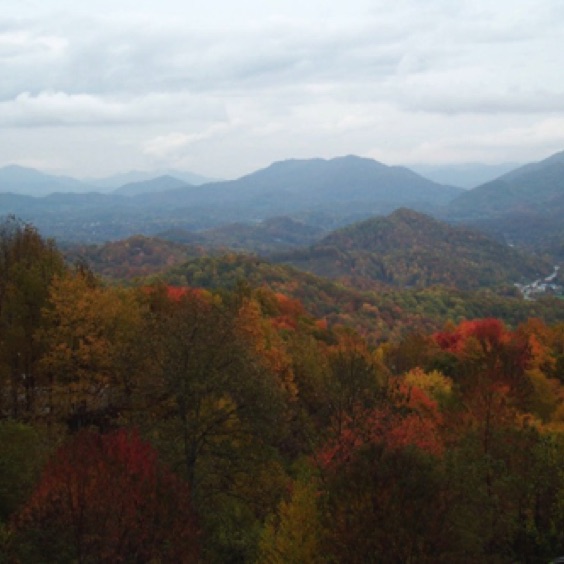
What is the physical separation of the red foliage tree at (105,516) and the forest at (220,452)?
41mm

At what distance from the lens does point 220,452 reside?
798 inches

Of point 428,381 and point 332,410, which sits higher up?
point 332,410

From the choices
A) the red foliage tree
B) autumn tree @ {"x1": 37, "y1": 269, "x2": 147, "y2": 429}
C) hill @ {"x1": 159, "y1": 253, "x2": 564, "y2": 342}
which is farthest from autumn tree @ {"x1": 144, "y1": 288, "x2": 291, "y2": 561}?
hill @ {"x1": 159, "y1": 253, "x2": 564, "y2": 342}

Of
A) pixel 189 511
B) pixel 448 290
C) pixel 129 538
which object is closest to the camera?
pixel 129 538

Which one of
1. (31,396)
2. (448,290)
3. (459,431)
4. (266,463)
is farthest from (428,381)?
(448,290)

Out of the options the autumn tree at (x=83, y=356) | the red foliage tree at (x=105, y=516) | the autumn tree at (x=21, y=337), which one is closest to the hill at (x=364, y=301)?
the autumn tree at (x=83, y=356)

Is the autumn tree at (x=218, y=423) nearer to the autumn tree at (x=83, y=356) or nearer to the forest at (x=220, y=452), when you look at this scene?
the forest at (x=220, y=452)

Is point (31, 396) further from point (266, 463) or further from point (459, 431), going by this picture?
point (459, 431)

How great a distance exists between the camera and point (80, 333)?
25969mm

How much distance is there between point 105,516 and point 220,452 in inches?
240

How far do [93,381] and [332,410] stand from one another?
1076 centimetres

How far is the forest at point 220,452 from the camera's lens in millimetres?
14578

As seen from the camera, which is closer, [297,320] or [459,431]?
[459,431]

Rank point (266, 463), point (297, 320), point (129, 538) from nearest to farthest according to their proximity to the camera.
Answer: point (129, 538), point (266, 463), point (297, 320)
